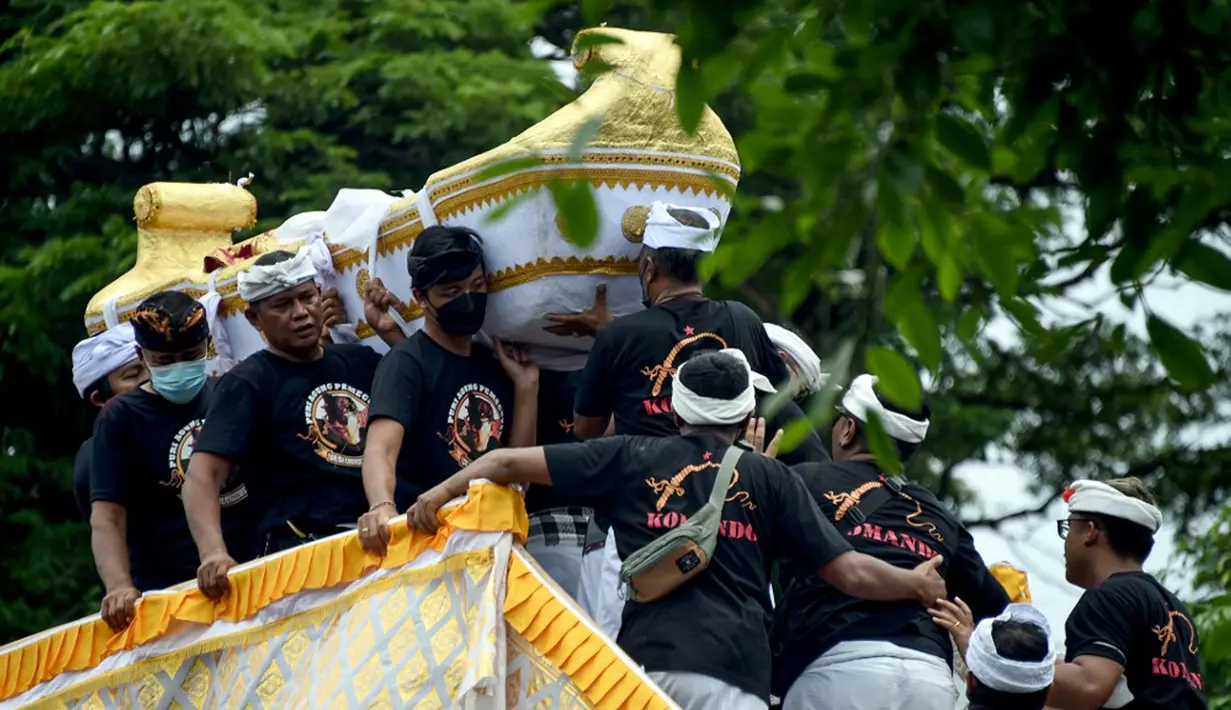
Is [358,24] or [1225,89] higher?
[1225,89]

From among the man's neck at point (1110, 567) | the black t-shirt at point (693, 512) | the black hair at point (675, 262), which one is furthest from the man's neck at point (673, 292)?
the man's neck at point (1110, 567)

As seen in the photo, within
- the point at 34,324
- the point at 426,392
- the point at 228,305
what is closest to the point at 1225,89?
the point at 426,392

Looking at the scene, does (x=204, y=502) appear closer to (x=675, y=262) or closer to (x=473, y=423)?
(x=473, y=423)

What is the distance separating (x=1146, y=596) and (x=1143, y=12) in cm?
288

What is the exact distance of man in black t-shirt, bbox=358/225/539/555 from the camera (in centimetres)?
662

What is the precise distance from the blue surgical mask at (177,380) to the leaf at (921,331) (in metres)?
4.00

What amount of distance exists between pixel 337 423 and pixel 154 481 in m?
0.78

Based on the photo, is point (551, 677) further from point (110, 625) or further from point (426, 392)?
point (110, 625)

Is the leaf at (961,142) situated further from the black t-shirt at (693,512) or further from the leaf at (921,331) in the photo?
the black t-shirt at (693,512)

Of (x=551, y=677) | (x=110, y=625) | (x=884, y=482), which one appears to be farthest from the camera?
(x=110, y=625)

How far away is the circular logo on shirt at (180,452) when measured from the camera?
7254mm

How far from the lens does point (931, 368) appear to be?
12.5ft

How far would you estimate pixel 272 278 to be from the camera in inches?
275

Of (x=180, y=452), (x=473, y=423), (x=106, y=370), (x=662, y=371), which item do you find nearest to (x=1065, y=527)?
(x=662, y=371)
